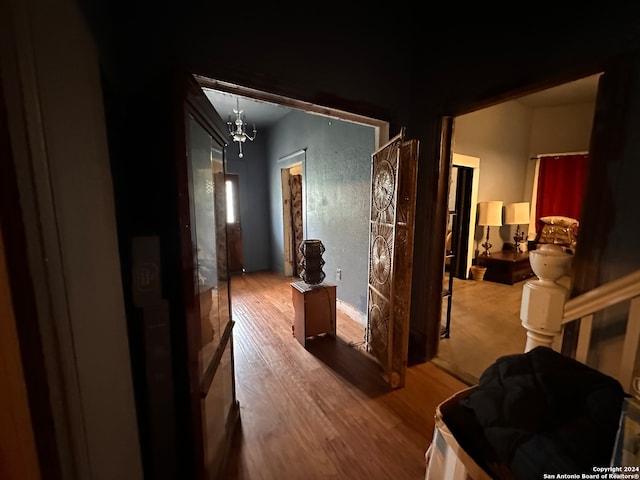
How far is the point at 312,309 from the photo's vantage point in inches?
96.3

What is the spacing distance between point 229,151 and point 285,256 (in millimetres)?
2212

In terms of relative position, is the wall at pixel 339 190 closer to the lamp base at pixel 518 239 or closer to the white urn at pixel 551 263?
the white urn at pixel 551 263

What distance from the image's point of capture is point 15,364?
433 mm

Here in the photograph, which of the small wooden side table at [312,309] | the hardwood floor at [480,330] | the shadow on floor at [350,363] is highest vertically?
the small wooden side table at [312,309]

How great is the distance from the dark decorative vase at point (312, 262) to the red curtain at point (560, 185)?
4324 millimetres

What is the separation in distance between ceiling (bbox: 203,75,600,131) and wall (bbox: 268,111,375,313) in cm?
39

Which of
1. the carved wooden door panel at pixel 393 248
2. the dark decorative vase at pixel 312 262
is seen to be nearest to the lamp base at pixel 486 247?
the carved wooden door panel at pixel 393 248

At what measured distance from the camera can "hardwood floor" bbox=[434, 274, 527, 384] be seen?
2.18 m

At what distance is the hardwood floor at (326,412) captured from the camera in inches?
51.8

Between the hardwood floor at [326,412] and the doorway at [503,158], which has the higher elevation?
the doorway at [503,158]

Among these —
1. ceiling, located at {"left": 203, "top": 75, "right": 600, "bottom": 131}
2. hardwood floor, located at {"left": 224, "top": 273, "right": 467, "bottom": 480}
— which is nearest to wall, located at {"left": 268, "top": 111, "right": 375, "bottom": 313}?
ceiling, located at {"left": 203, "top": 75, "right": 600, "bottom": 131}

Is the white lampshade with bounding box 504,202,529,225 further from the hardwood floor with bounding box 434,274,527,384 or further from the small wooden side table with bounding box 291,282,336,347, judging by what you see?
the small wooden side table with bounding box 291,282,336,347

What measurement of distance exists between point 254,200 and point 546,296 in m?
4.83

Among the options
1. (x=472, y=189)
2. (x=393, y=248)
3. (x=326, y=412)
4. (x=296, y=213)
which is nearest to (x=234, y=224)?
(x=296, y=213)
